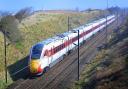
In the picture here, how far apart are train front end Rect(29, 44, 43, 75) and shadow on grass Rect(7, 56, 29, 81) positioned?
2113 mm

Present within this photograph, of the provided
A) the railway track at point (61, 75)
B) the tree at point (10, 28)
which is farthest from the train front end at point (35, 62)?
the tree at point (10, 28)

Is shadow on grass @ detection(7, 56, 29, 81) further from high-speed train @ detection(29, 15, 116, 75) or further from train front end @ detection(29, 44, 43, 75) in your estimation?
high-speed train @ detection(29, 15, 116, 75)

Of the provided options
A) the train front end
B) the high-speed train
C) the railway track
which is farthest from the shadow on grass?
the railway track

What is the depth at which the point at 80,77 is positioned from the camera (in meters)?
39.3

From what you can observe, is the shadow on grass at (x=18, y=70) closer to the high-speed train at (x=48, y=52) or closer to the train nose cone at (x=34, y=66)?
the train nose cone at (x=34, y=66)

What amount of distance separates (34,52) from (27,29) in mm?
20484

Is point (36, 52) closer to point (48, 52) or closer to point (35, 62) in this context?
point (35, 62)

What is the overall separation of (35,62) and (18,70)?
18.8ft

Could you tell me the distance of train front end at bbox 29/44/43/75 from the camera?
37.9m

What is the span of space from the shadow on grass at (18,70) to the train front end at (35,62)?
211 cm

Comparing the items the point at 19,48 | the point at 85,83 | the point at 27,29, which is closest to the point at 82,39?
the point at 27,29

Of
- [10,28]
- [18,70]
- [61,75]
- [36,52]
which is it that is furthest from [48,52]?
[10,28]

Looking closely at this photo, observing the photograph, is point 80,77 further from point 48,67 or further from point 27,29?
point 27,29

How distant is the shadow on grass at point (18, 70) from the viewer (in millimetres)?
40322
